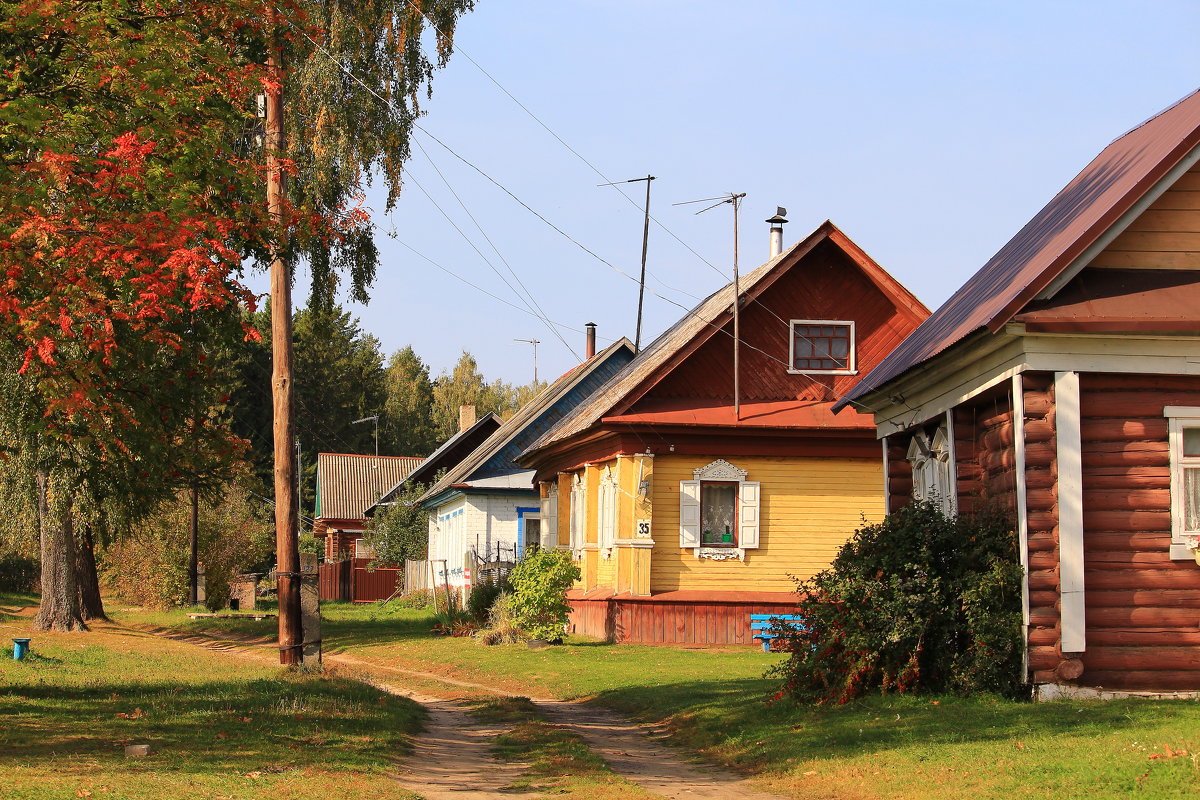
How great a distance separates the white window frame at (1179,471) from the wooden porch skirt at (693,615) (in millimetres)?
11921

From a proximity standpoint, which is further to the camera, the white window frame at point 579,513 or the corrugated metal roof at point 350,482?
the corrugated metal roof at point 350,482

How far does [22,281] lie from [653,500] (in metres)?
15.4

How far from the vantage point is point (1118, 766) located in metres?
9.35

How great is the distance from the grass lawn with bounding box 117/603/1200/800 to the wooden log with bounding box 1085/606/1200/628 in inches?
36.0

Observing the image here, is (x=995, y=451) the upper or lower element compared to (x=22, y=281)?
lower

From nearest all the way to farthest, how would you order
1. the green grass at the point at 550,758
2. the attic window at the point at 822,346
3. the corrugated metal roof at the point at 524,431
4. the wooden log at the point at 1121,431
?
the green grass at the point at 550,758 < the wooden log at the point at 1121,431 < the attic window at the point at 822,346 < the corrugated metal roof at the point at 524,431

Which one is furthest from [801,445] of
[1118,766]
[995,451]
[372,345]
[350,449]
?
[372,345]

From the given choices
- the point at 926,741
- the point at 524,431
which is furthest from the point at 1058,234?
the point at 524,431

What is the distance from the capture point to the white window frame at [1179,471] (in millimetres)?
12828

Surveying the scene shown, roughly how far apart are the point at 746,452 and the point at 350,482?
47.8m

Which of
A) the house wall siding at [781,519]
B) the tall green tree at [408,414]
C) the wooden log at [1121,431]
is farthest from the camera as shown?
the tall green tree at [408,414]

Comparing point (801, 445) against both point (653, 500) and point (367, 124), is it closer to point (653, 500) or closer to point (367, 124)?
point (653, 500)

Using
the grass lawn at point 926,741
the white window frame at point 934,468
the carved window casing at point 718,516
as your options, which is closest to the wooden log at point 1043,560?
the grass lawn at point 926,741

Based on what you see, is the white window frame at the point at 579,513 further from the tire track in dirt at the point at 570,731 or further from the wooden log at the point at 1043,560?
the wooden log at the point at 1043,560
